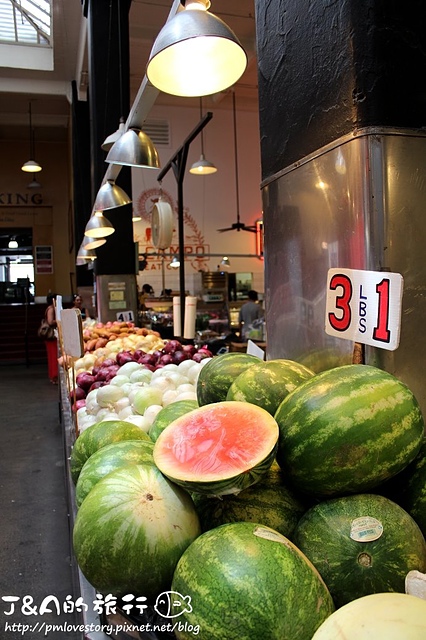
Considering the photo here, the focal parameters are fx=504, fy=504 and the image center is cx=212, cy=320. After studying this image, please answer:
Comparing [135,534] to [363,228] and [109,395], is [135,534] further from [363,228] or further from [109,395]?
[109,395]

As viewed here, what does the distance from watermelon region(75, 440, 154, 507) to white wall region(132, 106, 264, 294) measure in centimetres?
1308

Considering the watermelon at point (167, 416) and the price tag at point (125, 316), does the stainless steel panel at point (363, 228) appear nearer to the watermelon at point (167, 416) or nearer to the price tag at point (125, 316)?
the watermelon at point (167, 416)

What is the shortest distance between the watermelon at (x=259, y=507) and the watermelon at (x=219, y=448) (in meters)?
0.07

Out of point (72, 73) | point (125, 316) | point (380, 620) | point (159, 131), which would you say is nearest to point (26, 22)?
point (72, 73)

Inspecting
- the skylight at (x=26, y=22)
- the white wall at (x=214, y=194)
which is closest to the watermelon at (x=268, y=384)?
the skylight at (x=26, y=22)

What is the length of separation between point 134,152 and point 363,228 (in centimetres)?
236

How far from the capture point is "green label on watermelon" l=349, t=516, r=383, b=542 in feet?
2.81

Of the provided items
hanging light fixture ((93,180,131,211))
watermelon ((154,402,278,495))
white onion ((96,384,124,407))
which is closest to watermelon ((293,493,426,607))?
watermelon ((154,402,278,495))

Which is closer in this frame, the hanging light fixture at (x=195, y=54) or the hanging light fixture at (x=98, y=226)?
the hanging light fixture at (x=195, y=54)

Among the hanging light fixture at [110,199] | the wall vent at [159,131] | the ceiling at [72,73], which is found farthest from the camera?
the wall vent at [159,131]

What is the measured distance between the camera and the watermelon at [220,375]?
1.43 m

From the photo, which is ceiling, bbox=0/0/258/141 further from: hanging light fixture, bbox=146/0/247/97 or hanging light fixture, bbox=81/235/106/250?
hanging light fixture, bbox=146/0/247/97

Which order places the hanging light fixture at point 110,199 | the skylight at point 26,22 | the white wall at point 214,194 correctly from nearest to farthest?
the hanging light fixture at point 110,199, the skylight at point 26,22, the white wall at point 214,194

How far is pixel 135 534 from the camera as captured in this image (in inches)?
35.9
